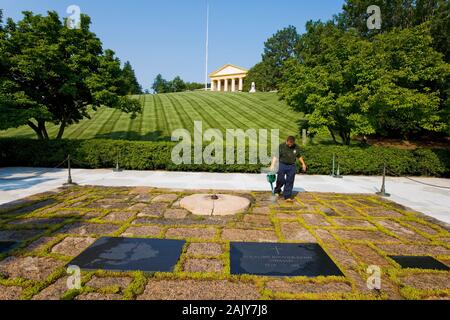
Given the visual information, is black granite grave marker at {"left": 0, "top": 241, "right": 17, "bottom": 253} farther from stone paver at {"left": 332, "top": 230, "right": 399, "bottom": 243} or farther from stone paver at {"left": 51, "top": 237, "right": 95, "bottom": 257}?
stone paver at {"left": 332, "top": 230, "right": 399, "bottom": 243}

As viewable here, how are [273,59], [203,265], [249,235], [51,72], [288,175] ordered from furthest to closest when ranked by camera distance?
1. [273,59]
2. [51,72]
3. [288,175]
4. [249,235]
5. [203,265]

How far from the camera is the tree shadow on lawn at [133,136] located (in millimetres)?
23328

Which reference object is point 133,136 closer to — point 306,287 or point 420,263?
point 306,287

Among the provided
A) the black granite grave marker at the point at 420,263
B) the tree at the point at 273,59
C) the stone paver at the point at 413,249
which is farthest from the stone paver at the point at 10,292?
the tree at the point at 273,59

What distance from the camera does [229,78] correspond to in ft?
328

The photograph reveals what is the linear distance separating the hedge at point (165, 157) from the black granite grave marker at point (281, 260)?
8.76 metres

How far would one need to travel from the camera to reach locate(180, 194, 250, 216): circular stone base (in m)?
6.72

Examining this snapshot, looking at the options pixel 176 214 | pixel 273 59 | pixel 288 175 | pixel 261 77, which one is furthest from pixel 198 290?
pixel 273 59

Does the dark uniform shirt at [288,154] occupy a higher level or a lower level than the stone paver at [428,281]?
higher

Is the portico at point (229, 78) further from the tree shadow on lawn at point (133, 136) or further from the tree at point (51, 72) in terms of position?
the tree at point (51, 72)

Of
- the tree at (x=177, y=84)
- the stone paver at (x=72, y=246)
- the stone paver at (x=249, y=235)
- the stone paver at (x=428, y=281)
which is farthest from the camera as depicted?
the tree at (x=177, y=84)

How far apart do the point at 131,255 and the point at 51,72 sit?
Result: 14.4 meters

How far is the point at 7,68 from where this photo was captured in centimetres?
1412

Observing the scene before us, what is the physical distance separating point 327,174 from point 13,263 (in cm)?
1290
